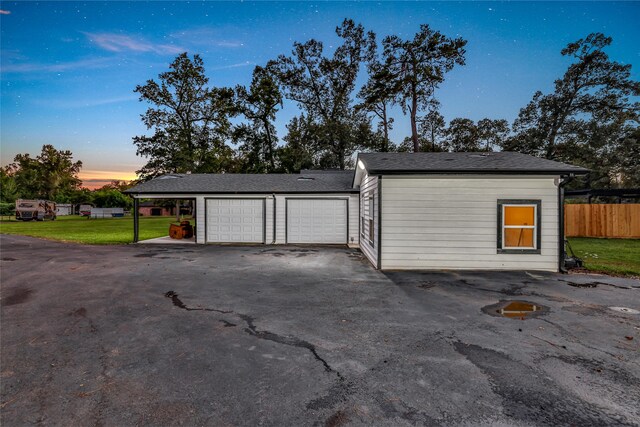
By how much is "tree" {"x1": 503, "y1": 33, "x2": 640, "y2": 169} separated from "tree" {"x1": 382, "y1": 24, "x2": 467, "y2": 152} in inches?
366

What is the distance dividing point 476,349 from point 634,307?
4.20 meters

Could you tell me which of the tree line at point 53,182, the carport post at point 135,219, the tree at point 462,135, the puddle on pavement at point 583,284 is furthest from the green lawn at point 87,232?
the tree line at point 53,182

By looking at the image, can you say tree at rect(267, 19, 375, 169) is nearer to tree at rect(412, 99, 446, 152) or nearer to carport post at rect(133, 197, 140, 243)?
tree at rect(412, 99, 446, 152)

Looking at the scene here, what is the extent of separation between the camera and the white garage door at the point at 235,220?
14570mm

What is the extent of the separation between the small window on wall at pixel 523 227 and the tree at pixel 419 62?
59.9 feet

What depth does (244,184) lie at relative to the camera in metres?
15.4

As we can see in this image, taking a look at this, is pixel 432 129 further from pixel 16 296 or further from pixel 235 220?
pixel 16 296

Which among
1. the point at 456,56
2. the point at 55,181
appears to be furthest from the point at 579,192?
the point at 55,181

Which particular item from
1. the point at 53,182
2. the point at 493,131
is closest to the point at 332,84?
the point at 493,131

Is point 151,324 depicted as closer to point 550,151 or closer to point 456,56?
point 456,56

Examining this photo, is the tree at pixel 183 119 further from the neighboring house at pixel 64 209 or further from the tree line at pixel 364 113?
the neighboring house at pixel 64 209

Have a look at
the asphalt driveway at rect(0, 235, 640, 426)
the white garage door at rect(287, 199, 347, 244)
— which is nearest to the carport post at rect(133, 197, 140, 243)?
the asphalt driveway at rect(0, 235, 640, 426)

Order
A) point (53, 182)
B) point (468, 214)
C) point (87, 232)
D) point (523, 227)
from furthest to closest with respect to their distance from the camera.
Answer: point (53, 182) → point (87, 232) → point (468, 214) → point (523, 227)

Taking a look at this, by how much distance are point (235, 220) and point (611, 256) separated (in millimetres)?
15711
